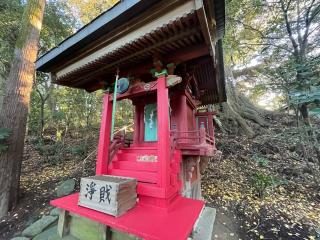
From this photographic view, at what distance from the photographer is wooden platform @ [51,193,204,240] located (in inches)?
83.9

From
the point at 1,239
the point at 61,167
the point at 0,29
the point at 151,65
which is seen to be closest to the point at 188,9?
the point at 151,65

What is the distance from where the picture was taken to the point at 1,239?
4254 mm

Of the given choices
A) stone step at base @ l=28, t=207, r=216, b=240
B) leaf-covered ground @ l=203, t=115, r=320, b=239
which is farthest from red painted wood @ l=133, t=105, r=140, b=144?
leaf-covered ground @ l=203, t=115, r=320, b=239

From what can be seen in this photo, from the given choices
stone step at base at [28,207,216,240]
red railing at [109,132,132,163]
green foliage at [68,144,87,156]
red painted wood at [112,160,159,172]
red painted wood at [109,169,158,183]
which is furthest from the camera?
green foliage at [68,144,87,156]

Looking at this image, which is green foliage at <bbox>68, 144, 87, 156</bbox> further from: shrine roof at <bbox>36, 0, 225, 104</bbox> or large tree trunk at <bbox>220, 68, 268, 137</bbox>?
large tree trunk at <bbox>220, 68, 268, 137</bbox>

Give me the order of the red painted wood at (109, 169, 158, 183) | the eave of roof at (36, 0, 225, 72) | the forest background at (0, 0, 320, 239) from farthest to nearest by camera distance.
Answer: the forest background at (0, 0, 320, 239) < the red painted wood at (109, 169, 158, 183) < the eave of roof at (36, 0, 225, 72)

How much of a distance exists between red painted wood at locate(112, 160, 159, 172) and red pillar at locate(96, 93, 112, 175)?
0.79 ft

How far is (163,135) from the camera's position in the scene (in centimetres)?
302

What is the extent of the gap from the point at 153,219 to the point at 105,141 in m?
2.03

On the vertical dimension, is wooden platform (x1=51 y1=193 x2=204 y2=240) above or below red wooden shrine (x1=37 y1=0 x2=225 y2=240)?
below

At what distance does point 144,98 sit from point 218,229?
416 cm

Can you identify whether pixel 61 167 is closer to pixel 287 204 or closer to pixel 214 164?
pixel 214 164

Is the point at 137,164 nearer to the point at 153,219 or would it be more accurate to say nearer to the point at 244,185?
the point at 153,219

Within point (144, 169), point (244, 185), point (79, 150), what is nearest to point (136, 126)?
point (144, 169)
